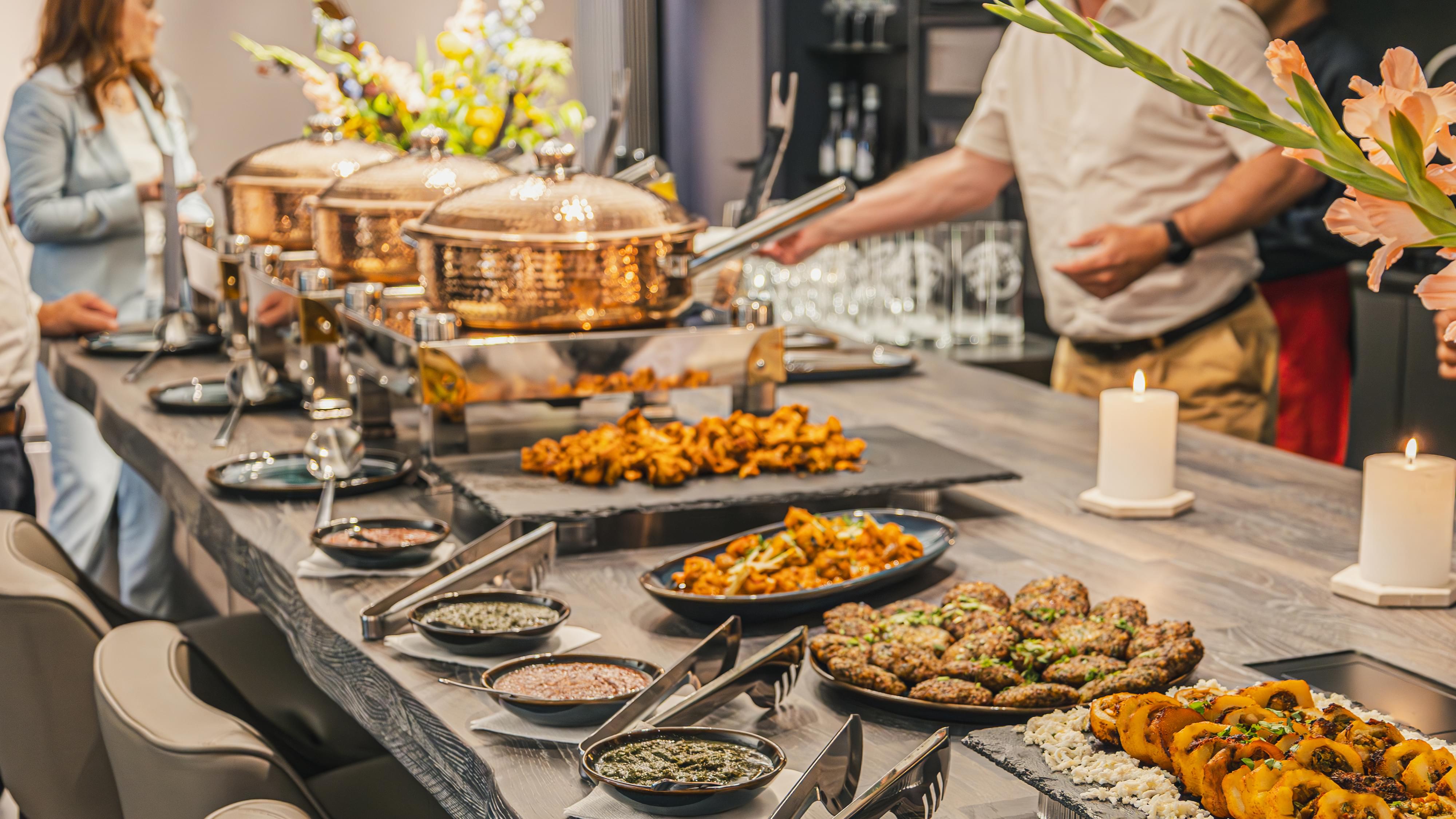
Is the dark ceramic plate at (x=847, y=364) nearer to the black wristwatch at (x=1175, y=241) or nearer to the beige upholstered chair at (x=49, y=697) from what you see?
the black wristwatch at (x=1175, y=241)

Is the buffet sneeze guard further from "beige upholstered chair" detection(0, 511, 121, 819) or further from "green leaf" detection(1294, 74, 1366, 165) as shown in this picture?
"green leaf" detection(1294, 74, 1366, 165)

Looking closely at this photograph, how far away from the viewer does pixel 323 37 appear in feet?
11.0

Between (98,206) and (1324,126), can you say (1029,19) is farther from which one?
(98,206)

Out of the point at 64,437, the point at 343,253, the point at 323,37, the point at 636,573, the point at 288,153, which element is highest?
the point at 323,37

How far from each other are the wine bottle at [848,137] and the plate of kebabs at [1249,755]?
5189 mm

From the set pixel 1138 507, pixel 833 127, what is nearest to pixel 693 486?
pixel 1138 507

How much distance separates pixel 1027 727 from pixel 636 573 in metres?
0.62

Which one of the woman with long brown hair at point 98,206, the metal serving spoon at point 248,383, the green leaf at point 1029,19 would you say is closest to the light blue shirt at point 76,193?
the woman with long brown hair at point 98,206

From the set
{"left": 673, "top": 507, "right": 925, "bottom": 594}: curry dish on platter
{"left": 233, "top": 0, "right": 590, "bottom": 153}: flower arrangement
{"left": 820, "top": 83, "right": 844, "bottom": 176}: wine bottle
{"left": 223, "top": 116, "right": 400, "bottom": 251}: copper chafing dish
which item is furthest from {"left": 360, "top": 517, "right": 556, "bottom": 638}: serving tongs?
{"left": 820, "top": 83, "right": 844, "bottom": 176}: wine bottle

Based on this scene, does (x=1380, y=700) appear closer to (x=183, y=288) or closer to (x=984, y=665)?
(x=984, y=665)

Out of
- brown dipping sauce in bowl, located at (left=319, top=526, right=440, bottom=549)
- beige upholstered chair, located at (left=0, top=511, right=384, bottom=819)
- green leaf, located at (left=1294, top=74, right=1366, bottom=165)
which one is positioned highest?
green leaf, located at (left=1294, top=74, right=1366, bottom=165)

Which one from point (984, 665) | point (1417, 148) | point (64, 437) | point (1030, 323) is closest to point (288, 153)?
point (64, 437)

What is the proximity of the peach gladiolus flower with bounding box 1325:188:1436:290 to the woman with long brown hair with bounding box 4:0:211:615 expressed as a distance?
3.22m

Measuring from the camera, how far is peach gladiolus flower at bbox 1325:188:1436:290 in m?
0.58
